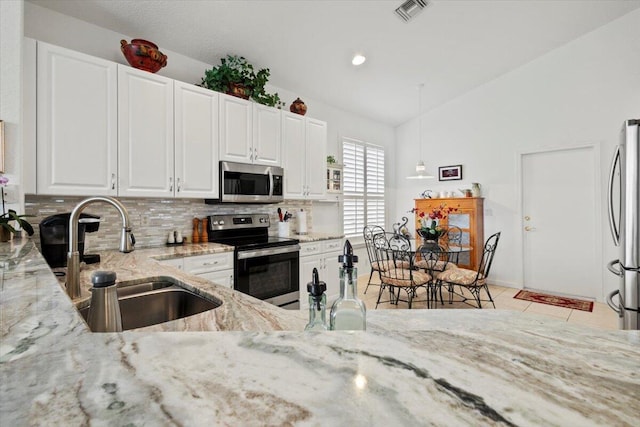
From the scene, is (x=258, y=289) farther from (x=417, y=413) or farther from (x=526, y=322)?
(x=417, y=413)

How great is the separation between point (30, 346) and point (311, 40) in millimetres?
3602

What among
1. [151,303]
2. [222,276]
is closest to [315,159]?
[222,276]

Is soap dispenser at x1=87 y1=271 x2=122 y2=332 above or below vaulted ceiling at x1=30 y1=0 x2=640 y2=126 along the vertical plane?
below

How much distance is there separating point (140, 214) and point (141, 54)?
136cm

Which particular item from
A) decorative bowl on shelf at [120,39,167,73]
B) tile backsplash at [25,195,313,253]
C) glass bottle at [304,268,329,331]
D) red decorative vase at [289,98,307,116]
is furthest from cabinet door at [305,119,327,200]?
glass bottle at [304,268,329,331]

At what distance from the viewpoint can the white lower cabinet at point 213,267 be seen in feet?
8.43

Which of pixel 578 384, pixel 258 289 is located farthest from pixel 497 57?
pixel 578 384

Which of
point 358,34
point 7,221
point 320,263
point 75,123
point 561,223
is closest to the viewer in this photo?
point 7,221

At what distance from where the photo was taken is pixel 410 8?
3.12m

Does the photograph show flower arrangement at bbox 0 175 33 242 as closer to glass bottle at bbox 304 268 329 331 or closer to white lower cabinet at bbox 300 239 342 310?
glass bottle at bbox 304 268 329 331

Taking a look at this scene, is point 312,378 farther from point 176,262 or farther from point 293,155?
point 293,155

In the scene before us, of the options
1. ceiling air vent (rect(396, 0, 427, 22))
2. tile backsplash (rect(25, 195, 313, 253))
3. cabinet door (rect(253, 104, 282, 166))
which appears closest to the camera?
tile backsplash (rect(25, 195, 313, 253))

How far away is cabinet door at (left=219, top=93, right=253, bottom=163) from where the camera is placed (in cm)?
310

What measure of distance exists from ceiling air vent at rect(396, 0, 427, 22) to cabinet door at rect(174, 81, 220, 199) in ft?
6.65
